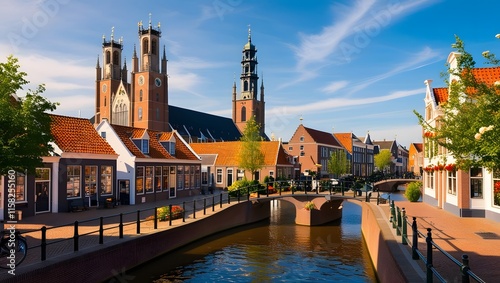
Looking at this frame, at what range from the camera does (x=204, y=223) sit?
21.8 meters

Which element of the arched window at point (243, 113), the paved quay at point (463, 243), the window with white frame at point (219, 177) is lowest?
the paved quay at point (463, 243)

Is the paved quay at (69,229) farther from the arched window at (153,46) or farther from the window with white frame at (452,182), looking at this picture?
the arched window at (153,46)

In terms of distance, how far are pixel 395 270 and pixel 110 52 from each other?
86295 mm

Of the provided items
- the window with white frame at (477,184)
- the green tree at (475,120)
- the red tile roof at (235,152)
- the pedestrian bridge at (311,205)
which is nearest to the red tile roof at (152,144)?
the pedestrian bridge at (311,205)

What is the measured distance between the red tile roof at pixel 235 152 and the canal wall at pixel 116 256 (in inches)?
991

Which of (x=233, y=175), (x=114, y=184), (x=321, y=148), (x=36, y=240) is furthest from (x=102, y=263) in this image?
(x=321, y=148)

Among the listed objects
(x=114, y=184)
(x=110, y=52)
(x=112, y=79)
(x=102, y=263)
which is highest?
(x=110, y=52)

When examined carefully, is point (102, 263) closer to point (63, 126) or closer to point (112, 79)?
point (63, 126)

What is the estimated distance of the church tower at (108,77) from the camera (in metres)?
85.5

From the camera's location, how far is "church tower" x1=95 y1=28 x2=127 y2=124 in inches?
3364

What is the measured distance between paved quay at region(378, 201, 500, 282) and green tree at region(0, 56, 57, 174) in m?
11.6

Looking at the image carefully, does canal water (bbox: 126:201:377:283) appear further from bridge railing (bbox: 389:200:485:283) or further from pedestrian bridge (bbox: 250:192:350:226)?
bridge railing (bbox: 389:200:485:283)

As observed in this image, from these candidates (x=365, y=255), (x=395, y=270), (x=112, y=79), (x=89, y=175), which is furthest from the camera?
(x=112, y=79)

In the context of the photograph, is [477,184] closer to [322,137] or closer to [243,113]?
[322,137]
